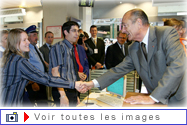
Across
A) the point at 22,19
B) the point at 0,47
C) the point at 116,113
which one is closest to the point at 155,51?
the point at 116,113

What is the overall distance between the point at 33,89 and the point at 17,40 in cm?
123

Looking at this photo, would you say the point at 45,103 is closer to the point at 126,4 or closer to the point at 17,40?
the point at 17,40

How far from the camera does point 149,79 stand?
1.38 meters

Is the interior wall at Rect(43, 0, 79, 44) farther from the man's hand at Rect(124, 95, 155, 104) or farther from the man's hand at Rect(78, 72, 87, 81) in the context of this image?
the man's hand at Rect(124, 95, 155, 104)

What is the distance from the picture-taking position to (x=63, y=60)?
6.79ft

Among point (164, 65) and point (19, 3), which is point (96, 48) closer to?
point (164, 65)

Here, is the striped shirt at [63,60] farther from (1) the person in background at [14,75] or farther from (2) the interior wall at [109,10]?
(2) the interior wall at [109,10]

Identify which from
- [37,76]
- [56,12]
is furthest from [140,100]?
[56,12]

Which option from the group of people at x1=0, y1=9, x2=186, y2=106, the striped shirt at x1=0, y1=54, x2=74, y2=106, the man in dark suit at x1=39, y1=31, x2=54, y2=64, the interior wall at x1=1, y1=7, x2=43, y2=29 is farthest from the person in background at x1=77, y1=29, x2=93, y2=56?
the interior wall at x1=1, y1=7, x2=43, y2=29

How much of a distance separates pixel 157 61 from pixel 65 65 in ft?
3.82

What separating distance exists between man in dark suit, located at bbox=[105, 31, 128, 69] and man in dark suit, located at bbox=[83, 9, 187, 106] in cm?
187

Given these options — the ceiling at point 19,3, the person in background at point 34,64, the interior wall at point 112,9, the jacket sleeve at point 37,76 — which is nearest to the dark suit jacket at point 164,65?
the jacket sleeve at point 37,76

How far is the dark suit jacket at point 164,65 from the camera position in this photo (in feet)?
3.80

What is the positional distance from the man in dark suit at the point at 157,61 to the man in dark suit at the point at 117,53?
187 cm
